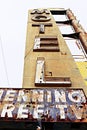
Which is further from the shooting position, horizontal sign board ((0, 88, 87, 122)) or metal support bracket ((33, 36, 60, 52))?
metal support bracket ((33, 36, 60, 52))

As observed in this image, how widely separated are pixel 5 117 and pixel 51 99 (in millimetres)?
1761

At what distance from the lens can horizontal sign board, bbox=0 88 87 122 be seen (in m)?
10.4

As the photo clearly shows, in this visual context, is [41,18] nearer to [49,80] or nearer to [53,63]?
[53,63]

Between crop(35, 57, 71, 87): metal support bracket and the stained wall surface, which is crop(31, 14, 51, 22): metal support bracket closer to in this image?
the stained wall surface

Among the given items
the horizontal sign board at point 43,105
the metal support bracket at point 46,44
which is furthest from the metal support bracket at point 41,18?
the horizontal sign board at point 43,105

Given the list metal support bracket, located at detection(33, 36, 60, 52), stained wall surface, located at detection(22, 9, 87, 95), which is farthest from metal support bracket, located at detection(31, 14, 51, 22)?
metal support bracket, located at detection(33, 36, 60, 52)

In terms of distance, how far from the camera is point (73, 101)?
37.4 feet

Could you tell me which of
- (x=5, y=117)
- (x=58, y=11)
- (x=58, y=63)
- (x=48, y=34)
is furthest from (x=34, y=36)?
(x=5, y=117)

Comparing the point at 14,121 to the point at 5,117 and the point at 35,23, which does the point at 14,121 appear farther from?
the point at 35,23

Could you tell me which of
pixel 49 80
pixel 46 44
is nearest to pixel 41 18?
pixel 46 44

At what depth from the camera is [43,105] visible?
434 inches

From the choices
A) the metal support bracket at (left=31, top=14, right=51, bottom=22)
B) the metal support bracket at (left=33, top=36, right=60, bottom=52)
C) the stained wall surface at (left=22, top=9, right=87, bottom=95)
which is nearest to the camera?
the stained wall surface at (left=22, top=9, right=87, bottom=95)

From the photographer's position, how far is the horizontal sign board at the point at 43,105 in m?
10.4

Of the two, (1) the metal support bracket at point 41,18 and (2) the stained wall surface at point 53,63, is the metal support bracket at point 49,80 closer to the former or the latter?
(2) the stained wall surface at point 53,63
